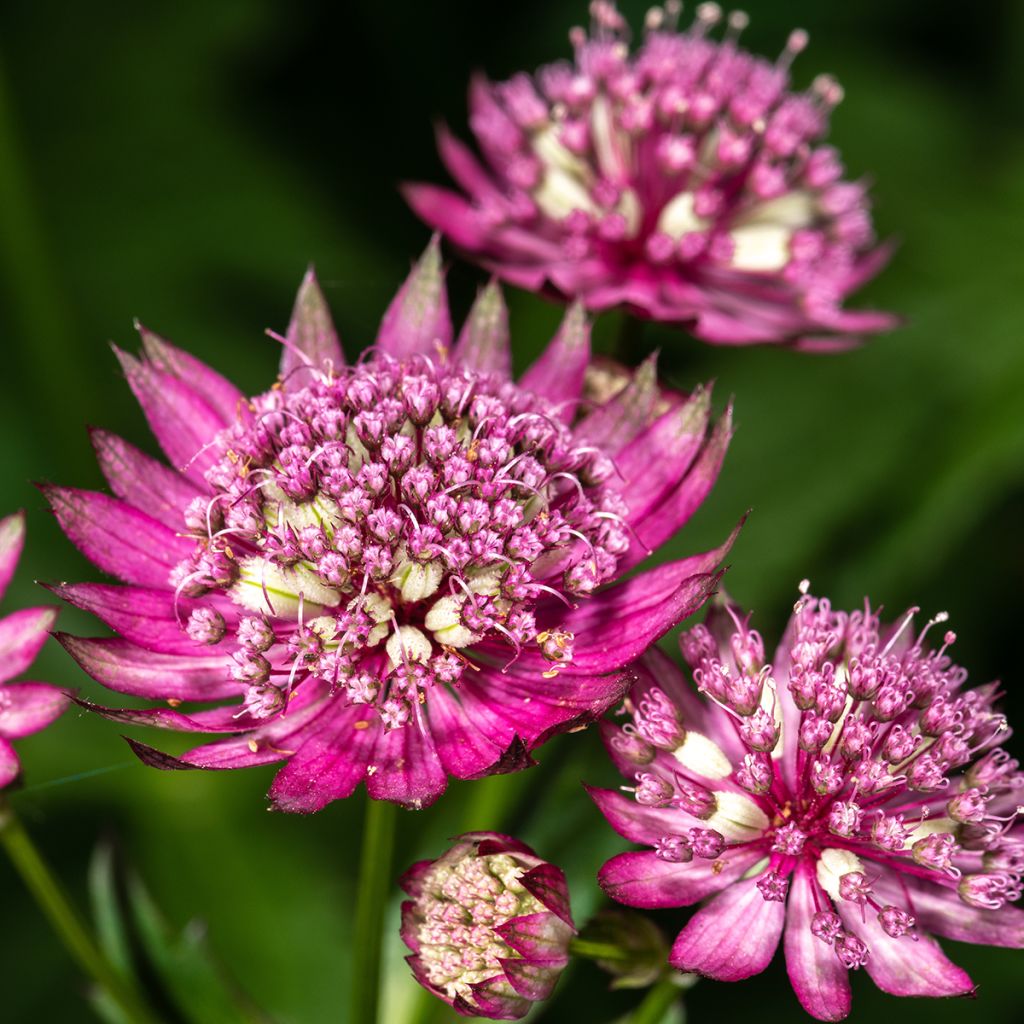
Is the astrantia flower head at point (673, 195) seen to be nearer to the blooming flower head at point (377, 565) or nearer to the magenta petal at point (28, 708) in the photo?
the blooming flower head at point (377, 565)

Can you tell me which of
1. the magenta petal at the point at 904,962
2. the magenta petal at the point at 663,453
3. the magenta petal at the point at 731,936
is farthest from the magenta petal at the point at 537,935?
the magenta petal at the point at 663,453

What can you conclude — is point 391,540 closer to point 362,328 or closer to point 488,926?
point 488,926

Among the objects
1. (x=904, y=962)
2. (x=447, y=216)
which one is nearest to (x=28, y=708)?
(x=904, y=962)

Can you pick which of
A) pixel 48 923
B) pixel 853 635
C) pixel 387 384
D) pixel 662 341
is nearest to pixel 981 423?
pixel 662 341

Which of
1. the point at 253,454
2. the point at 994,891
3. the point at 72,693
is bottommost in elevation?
the point at 994,891

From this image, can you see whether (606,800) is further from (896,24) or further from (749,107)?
(896,24)

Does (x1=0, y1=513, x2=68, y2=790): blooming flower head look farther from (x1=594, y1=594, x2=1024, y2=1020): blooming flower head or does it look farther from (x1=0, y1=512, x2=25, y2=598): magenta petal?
(x1=594, y1=594, x2=1024, y2=1020): blooming flower head

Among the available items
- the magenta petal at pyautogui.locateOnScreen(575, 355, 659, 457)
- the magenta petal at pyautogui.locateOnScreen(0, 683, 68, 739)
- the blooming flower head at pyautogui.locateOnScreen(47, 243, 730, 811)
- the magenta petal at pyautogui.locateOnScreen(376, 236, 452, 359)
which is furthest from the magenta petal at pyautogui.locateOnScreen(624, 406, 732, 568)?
the magenta petal at pyautogui.locateOnScreen(0, 683, 68, 739)
